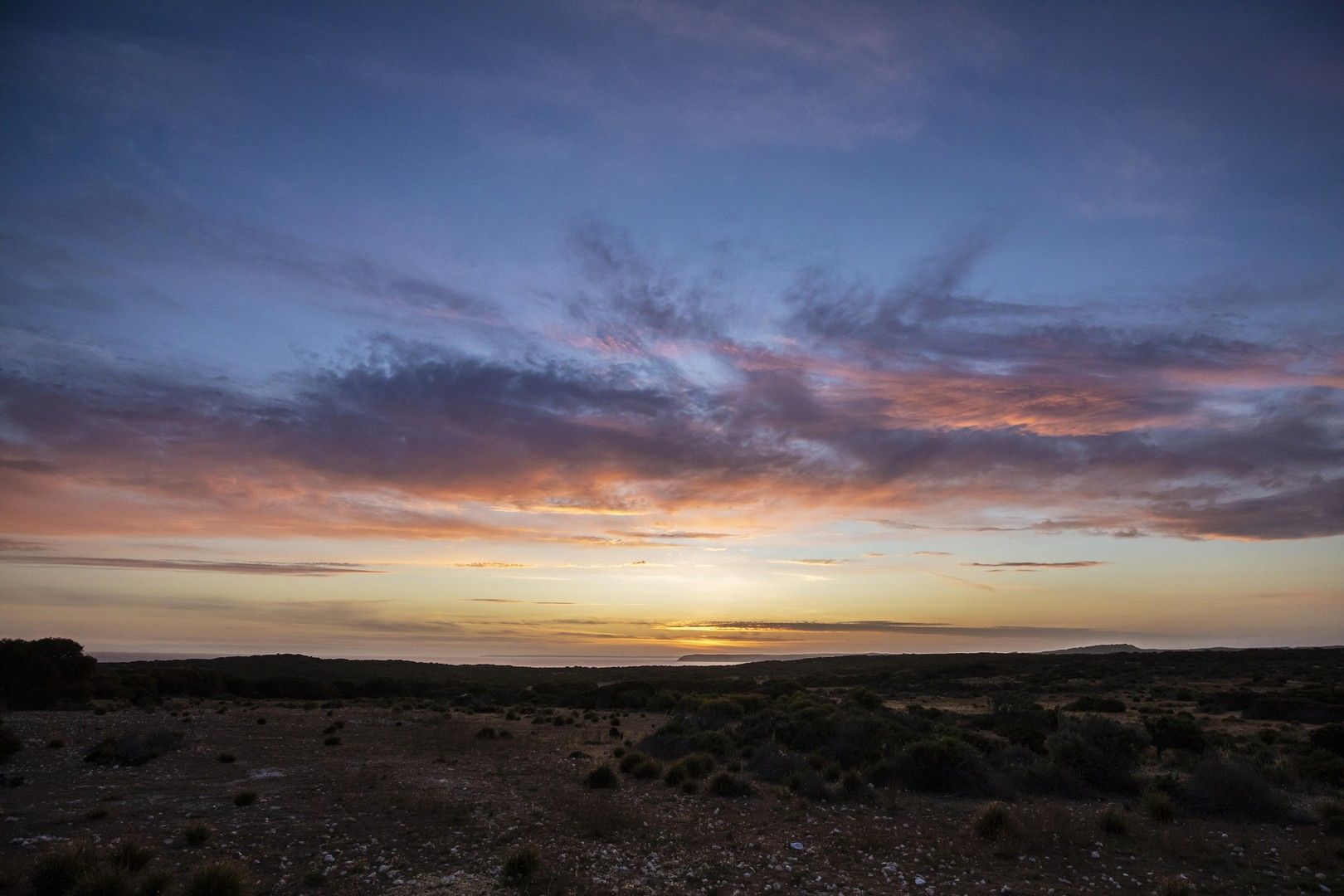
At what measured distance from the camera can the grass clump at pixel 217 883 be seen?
835cm

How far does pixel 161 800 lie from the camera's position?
547 inches

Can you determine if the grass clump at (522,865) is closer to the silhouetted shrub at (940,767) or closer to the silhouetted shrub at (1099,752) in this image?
the silhouetted shrub at (940,767)

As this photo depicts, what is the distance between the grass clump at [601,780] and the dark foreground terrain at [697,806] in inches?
2.8

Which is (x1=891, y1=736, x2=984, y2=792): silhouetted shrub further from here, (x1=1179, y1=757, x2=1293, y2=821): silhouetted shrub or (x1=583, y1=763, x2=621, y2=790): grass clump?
(x1=583, y1=763, x2=621, y2=790): grass clump

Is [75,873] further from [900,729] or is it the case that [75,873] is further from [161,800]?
[900,729]

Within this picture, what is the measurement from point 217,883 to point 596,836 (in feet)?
18.9

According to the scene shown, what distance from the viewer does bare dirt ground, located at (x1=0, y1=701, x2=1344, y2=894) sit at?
959 centimetres

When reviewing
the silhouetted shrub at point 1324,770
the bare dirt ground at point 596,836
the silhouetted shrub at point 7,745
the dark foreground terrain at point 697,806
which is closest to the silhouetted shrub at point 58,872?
the dark foreground terrain at point 697,806

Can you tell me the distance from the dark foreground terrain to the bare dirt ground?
62 mm

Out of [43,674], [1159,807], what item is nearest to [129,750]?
[43,674]

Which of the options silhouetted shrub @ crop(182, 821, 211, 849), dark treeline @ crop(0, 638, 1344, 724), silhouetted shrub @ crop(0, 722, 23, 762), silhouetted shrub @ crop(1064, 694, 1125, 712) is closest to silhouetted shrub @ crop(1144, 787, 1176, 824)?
silhouetted shrub @ crop(182, 821, 211, 849)

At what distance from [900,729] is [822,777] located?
4959 mm

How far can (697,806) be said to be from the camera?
47.1 ft

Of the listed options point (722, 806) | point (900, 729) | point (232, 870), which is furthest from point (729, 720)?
point (232, 870)
